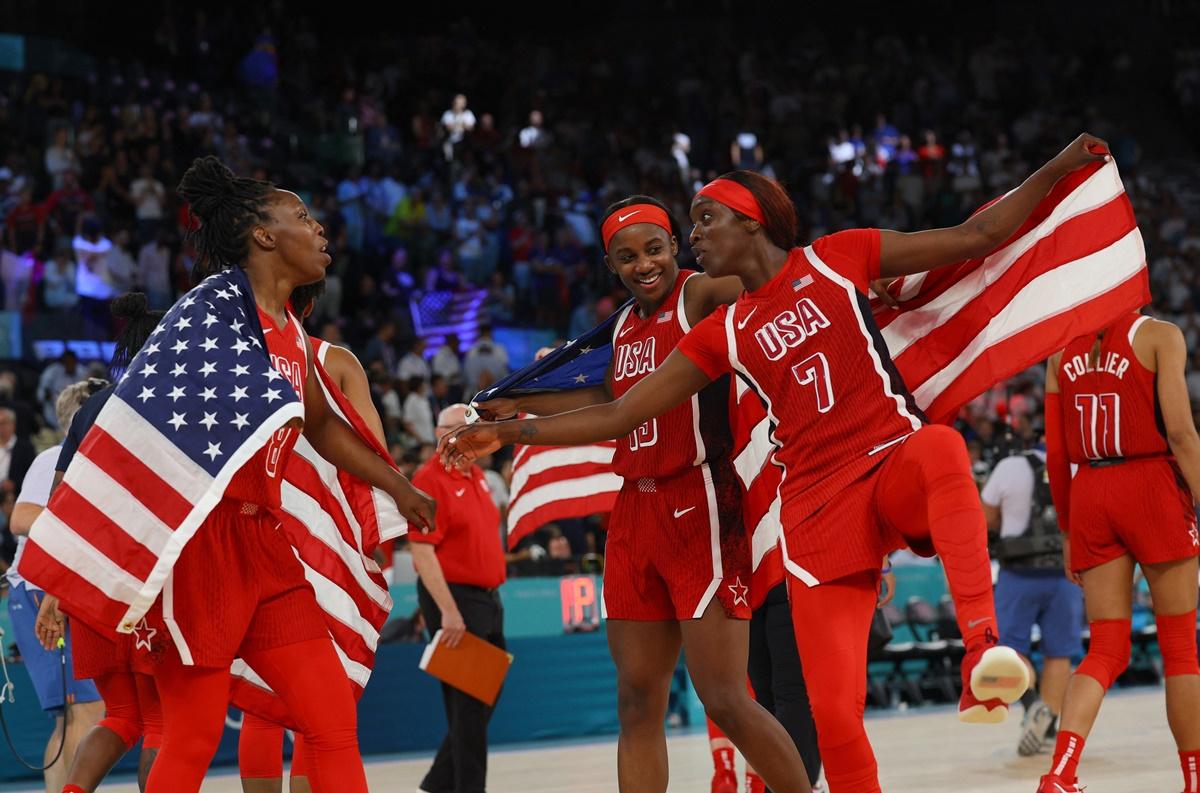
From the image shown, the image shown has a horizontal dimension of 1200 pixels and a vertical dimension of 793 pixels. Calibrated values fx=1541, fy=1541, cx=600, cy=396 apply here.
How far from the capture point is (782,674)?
6.04 meters

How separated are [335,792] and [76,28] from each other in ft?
59.9

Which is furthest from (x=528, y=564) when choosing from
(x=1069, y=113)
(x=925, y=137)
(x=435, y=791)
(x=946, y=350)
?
(x=1069, y=113)

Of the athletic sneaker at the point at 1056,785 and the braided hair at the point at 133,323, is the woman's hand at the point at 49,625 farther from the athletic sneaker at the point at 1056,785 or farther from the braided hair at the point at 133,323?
the athletic sneaker at the point at 1056,785

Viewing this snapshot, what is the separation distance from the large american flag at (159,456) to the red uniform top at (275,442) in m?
0.11

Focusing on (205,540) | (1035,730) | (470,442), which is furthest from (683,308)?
(1035,730)

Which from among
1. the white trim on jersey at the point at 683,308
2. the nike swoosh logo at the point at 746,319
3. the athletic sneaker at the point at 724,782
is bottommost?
the athletic sneaker at the point at 724,782

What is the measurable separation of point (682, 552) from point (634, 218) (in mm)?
1158

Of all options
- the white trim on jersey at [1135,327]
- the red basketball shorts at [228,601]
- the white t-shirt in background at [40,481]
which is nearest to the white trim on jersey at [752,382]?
the red basketball shorts at [228,601]

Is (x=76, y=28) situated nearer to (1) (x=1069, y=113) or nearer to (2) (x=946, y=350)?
(1) (x=1069, y=113)

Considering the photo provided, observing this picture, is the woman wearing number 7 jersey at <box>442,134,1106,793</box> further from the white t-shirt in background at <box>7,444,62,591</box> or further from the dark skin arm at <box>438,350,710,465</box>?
the white t-shirt in background at <box>7,444,62,591</box>

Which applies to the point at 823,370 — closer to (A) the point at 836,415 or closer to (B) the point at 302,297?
(A) the point at 836,415

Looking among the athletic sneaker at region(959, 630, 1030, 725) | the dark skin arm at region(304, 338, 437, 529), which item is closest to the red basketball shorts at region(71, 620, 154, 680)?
the dark skin arm at region(304, 338, 437, 529)

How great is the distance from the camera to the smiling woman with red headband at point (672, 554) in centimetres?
506

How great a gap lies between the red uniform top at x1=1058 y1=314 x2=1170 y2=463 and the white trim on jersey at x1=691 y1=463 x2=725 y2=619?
6.80ft
